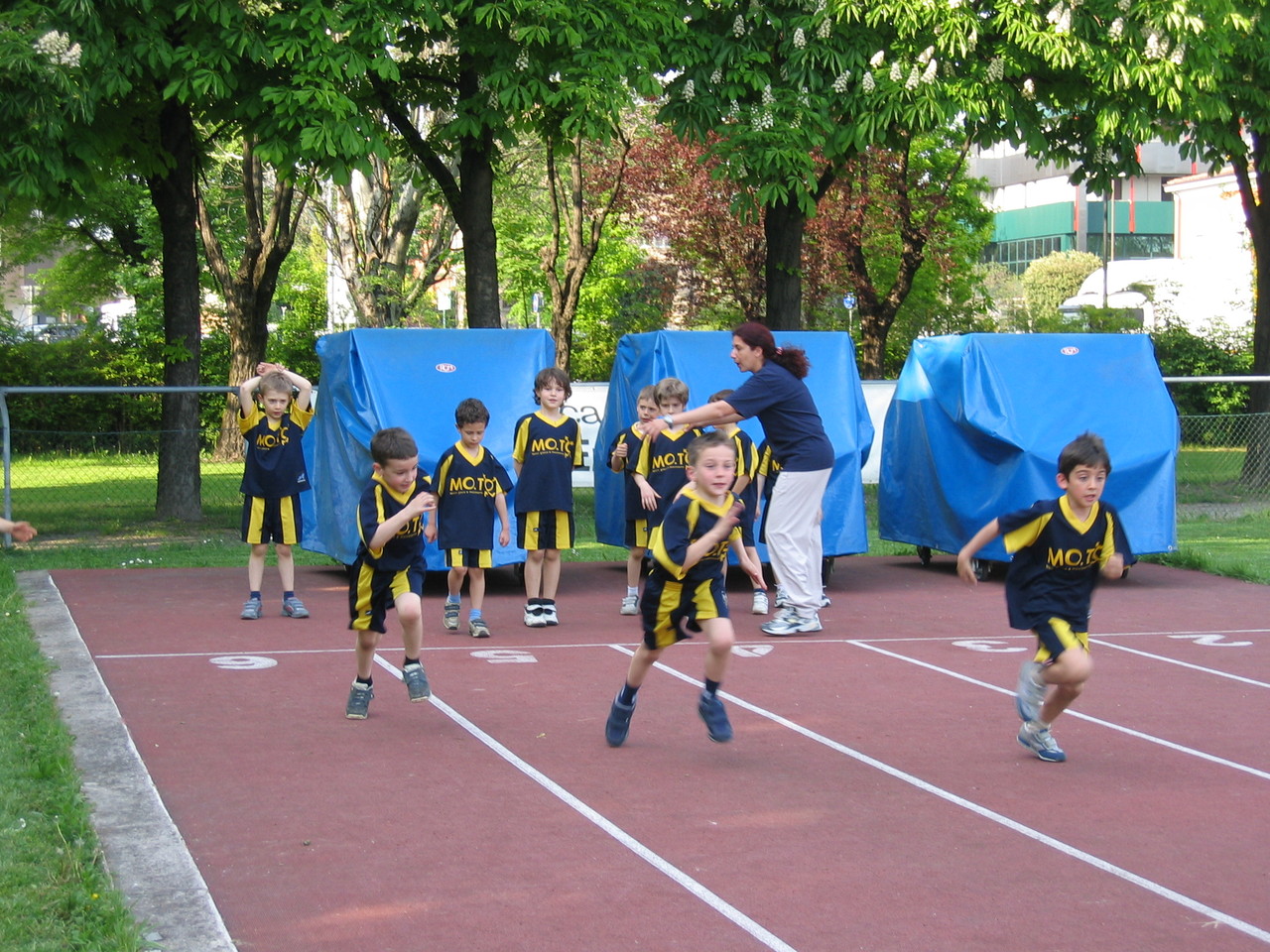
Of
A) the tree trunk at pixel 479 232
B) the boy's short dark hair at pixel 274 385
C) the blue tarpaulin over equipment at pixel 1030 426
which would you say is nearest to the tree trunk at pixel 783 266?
the tree trunk at pixel 479 232

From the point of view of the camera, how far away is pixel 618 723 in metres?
6.89

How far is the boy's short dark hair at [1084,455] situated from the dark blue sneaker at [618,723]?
2.29 meters

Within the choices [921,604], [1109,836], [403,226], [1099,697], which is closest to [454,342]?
[921,604]

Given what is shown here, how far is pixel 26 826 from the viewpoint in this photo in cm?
538

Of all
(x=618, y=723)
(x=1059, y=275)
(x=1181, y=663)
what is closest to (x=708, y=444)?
(x=618, y=723)

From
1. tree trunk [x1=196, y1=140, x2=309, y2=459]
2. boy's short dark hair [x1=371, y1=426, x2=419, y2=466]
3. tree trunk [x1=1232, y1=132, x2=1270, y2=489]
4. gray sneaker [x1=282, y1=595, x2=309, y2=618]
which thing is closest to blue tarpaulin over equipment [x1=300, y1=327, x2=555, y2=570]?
gray sneaker [x1=282, y1=595, x2=309, y2=618]

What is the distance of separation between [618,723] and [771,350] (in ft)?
12.1

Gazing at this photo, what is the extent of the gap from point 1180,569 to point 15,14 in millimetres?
12121

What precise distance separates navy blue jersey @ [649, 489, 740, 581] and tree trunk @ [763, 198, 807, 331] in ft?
39.3

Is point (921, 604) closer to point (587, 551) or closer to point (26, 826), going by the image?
point (587, 551)

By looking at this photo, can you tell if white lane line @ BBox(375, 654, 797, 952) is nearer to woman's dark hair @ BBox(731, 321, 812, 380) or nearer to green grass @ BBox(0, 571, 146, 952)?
green grass @ BBox(0, 571, 146, 952)

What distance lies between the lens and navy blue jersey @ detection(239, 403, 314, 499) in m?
10.6

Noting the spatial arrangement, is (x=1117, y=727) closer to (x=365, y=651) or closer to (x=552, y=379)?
(x=365, y=651)

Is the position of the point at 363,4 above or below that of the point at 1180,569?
above
